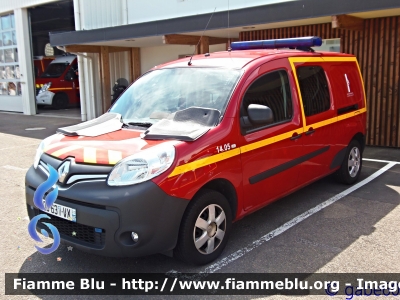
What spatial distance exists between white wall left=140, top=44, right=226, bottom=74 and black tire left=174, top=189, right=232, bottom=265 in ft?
31.2

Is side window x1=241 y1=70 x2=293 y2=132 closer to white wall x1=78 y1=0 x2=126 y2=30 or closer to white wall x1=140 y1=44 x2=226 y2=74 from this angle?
white wall x1=140 y1=44 x2=226 y2=74

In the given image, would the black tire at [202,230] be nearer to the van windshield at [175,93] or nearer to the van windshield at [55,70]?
the van windshield at [175,93]

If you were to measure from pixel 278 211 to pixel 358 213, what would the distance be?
91 centimetres

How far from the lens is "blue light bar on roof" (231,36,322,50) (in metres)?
5.30

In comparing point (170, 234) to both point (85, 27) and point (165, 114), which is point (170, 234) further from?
point (85, 27)

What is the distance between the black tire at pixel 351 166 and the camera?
19.2 feet

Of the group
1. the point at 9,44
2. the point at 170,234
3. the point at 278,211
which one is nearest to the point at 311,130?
the point at 278,211

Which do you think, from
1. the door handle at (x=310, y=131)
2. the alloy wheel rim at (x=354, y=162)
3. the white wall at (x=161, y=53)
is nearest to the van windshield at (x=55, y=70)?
the white wall at (x=161, y=53)

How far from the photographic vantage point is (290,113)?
15.1 ft

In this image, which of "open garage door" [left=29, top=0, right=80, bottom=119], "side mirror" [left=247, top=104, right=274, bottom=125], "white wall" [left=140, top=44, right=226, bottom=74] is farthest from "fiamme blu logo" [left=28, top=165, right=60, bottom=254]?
"open garage door" [left=29, top=0, right=80, bottom=119]

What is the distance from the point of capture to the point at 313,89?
5.04 meters

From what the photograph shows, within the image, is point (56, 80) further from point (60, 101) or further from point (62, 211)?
point (62, 211)

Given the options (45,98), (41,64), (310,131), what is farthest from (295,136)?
(41,64)

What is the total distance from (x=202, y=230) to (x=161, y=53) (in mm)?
11272
